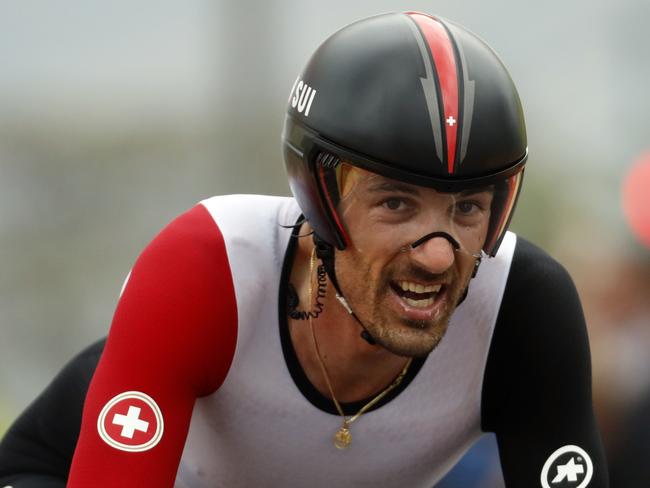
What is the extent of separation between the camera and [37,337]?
345 inches

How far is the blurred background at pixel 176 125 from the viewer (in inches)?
352

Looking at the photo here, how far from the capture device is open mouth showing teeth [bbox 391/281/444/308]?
3.50 m

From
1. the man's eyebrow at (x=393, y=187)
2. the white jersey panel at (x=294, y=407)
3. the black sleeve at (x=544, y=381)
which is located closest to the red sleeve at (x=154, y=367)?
the white jersey panel at (x=294, y=407)

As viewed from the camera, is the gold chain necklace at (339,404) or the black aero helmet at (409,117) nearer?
the black aero helmet at (409,117)

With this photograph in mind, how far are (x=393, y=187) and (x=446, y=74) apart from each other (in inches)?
11.6

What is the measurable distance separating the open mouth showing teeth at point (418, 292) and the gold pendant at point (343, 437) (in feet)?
1.76

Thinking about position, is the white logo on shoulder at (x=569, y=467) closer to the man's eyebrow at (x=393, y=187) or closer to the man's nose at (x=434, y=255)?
the man's nose at (x=434, y=255)

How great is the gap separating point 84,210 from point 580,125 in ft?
11.7

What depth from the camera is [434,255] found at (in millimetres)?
3426

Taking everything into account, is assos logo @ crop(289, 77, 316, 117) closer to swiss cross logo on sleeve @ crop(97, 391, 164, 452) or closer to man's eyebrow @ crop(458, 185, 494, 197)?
man's eyebrow @ crop(458, 185, 494, 197)

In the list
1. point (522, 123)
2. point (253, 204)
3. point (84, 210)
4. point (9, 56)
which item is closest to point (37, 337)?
point (84, 210)

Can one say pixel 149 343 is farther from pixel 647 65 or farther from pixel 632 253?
pixel 647 65

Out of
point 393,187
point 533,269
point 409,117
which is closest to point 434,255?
point 393,187

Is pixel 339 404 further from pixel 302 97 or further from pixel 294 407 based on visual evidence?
pixel 302 97
